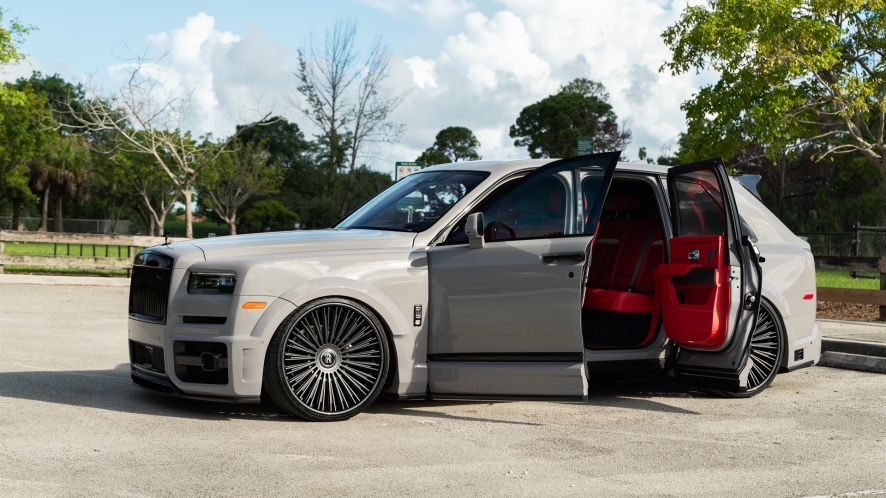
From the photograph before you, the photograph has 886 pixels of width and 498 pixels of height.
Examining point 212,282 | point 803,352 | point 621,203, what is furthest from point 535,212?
point 803,352

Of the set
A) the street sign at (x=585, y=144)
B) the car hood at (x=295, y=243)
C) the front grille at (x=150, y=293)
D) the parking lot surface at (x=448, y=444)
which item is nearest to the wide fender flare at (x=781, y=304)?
the parking lot surface at (x=448, y=444)

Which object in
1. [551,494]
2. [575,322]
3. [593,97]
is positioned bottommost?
[551,494]

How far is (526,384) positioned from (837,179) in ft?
187

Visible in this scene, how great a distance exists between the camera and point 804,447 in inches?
226

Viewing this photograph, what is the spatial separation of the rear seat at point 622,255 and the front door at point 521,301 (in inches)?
45.5

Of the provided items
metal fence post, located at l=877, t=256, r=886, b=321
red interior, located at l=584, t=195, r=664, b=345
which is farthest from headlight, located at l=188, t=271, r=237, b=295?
metal fence post, located at l=877, t=256, r=886, b=321

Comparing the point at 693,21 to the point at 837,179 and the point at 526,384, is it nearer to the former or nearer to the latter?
the point at 526,384

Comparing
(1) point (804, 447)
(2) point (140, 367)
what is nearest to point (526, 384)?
(1) point (804, 447)

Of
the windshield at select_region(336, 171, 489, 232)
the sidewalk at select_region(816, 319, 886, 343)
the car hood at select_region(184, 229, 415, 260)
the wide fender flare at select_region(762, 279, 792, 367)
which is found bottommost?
the sidewalk at select_region(816, 319, 886, 343)

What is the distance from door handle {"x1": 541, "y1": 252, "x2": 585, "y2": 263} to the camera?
6242 mm

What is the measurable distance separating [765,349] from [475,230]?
3081 millimetres

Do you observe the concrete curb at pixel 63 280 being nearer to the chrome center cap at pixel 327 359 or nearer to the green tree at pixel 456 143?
the chrome center cap at pixel 327 359

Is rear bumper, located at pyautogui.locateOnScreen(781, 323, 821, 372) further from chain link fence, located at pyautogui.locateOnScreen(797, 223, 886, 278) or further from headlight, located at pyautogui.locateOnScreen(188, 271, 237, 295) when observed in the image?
chain link fence, located at pyautogui.locateOnScreen(797, 223, 886, 278)

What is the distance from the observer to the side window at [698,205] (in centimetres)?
701
